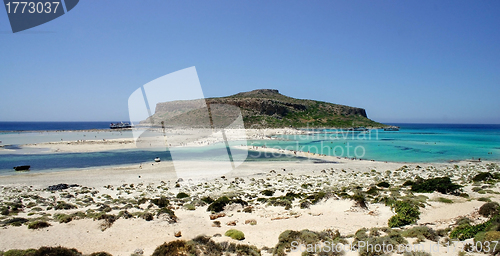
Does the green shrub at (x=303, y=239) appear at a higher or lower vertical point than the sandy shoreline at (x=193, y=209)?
higher

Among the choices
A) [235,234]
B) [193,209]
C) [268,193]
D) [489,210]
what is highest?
[489,210]

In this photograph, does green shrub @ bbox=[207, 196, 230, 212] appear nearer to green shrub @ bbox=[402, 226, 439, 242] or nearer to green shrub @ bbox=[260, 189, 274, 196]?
green shrub @ bbox=[260, 189, 274, 196]

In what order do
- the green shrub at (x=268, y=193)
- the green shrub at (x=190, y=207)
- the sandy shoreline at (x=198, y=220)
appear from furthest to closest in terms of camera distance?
the green shrub at (x=268, y=193), the green shrub at (x=190, y=207), the sandy shoreline at (x=198, y=220)

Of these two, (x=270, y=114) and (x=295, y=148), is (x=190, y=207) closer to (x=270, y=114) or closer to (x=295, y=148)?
(x=295, y=148)

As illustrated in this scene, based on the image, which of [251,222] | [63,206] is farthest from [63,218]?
[251,222]

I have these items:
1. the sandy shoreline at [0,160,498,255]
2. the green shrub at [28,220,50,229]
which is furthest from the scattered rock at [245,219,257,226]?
the green shrub at [28,220,50,229]

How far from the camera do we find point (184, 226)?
29.8ft

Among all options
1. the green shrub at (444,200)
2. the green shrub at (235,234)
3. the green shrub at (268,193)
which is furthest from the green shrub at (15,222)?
the green shrub at (444,200)

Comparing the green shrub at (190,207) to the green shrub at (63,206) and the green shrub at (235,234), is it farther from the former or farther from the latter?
the green shrub at (63,206)

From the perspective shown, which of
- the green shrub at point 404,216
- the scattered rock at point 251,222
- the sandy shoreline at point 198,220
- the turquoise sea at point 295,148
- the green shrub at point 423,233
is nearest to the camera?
the green shrub at point 423,233

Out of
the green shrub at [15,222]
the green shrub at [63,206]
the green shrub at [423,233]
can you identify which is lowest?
the green shrub at [63,206]

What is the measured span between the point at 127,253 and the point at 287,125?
77559 mm

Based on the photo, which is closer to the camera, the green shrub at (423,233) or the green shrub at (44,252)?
the green shrub at (44,252)

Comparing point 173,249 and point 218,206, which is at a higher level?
point 173,249
